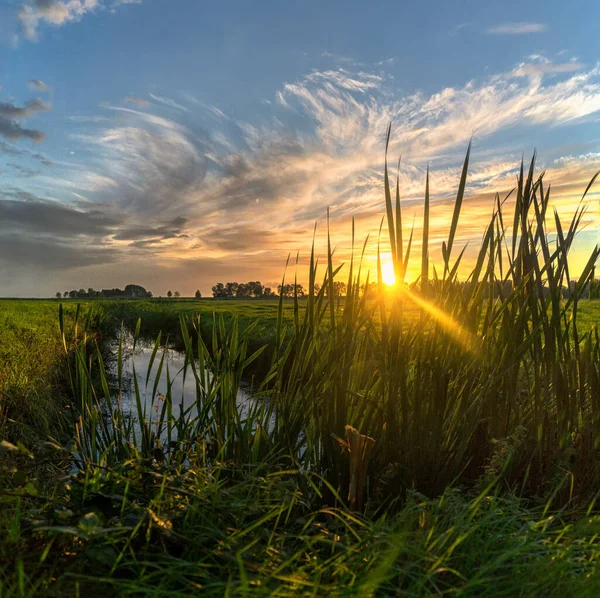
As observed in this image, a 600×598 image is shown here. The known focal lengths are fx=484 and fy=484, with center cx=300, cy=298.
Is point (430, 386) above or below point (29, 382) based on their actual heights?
above

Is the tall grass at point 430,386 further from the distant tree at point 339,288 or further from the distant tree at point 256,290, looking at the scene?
the distant tree at point 256,290

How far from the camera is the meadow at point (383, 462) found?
142 cm

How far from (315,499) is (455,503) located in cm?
70

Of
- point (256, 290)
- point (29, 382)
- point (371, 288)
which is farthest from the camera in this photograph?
point (256, 290)

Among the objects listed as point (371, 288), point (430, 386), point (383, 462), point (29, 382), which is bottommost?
point (29, 382)

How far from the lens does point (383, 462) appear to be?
2248mm

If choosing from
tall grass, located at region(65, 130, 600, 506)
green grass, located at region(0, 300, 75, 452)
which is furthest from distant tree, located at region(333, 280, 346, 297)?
green grass, located at region(0, 300, 75, 452)

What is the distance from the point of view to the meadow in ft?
4.65

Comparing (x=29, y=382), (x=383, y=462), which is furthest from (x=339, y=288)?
(x=29, y=382)

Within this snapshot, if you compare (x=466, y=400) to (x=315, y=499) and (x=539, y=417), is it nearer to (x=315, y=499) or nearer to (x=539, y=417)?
(x=539, y=417)

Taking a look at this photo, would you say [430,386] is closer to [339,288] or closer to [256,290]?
[339,288]

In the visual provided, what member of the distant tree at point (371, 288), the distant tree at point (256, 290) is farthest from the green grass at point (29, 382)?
the distant tree at point (256, 290)

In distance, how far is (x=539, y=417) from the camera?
98.8 inches

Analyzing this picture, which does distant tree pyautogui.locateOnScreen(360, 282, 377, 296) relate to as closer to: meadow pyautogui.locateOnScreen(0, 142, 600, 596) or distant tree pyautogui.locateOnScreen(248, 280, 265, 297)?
meadow pyautogui.locateOnScreen(0, 142, 600, 596)
